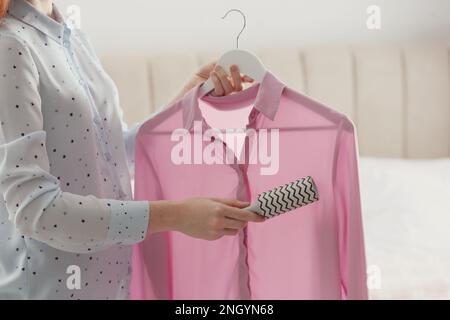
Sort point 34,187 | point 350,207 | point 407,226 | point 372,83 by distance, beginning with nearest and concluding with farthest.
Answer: point 34,187 < point 350,207 < point 407,226 < point 372,83

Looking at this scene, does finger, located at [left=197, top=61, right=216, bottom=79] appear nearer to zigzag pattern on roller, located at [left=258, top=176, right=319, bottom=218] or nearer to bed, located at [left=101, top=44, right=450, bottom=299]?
zigzag pattern on roller, located at [left=258, top=176, right=319, bottom=218]

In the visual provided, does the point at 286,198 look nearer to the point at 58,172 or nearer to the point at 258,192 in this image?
the point at 258,192

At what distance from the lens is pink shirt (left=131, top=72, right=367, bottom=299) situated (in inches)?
38.1

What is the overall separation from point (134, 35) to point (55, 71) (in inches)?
44.9

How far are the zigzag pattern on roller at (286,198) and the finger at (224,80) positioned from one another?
0.23m

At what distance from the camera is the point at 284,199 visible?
892mm

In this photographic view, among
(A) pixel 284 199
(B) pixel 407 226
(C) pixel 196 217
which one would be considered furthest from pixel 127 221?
(B) pixel 407 226

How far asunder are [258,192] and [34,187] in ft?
1.26

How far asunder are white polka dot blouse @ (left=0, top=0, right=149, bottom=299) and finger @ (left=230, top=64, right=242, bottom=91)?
20cm

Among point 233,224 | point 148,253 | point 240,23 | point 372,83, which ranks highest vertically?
point 240,23

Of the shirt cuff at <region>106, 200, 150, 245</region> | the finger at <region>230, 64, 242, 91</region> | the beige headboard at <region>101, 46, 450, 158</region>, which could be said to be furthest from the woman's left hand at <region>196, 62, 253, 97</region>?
the beige headboard at <region>101, 46, 450, 158</region>

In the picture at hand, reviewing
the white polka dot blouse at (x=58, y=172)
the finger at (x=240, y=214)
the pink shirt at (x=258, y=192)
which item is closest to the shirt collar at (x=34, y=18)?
the white polka dot blouse at (x=58, y=172)

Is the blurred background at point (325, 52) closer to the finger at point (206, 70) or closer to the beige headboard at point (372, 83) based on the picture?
the beige headboard at point (372, 83)

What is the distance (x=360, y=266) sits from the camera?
3.09 feet
